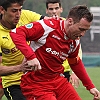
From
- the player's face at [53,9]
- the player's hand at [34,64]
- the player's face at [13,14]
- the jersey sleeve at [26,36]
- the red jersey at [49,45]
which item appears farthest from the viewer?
the player's face at [53,9]

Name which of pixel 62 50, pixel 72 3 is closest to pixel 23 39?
pixel 62 50

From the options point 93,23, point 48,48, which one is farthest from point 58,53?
point 93,23

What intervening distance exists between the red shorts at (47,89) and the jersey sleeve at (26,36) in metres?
0.54

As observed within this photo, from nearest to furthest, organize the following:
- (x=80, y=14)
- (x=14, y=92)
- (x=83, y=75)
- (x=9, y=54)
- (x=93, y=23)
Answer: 1. (x=80, y=14)
2. (x=83, y=75)
3. (x=9, y=54)
4. (x=14, y=92)
5. (x=93, y=23)

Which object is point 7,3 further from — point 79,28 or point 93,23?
point 93,23

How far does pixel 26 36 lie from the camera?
600 cm

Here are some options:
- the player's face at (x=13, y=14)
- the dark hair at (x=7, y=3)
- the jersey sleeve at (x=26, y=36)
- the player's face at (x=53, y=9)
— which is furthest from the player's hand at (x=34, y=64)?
the player's face at (x=53, y=9)

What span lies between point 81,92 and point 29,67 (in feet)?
23.3

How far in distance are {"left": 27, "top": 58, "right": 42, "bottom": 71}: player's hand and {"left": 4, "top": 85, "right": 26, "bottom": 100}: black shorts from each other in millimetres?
1555

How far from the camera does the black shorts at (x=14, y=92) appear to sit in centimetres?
720

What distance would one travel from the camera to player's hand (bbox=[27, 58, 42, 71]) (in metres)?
5.64

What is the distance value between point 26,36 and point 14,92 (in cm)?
156

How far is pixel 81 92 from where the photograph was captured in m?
12.8

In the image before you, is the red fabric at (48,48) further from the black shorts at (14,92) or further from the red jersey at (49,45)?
the black shorts at (14,92)
